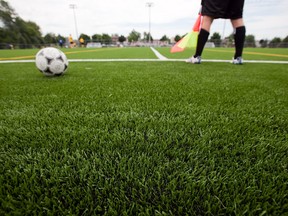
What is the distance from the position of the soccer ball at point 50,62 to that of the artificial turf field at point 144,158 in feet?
4.49

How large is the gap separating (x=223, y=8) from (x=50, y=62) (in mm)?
3559

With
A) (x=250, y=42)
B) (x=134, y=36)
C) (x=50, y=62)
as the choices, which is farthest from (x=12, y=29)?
(x=250, y=42)

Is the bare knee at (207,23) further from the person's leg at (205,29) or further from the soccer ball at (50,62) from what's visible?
the soccer ball at (50,62)

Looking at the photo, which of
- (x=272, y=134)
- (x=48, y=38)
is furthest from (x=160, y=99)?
(x=48, y=38)

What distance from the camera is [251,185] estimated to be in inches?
28.9

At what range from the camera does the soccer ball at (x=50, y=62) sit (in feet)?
9.41

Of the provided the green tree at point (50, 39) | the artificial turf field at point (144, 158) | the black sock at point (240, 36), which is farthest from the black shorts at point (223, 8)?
the green tree at point (50, 39)

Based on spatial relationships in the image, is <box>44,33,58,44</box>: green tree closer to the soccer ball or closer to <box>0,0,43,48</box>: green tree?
<box>0,0,43,48</box>: green tree

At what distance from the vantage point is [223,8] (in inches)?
148

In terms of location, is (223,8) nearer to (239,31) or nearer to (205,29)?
(205,29)

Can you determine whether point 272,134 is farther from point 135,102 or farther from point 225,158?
point 135,102

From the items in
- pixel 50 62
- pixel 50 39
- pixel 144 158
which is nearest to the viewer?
pixel 144 158

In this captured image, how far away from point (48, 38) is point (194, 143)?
93894 millimetres

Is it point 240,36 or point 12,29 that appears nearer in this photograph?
point 240,36
